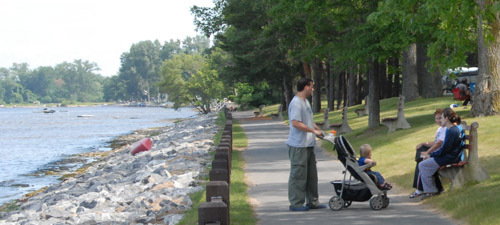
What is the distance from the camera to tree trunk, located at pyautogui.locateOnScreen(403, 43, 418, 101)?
126 feet

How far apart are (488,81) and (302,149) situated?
42.3ft

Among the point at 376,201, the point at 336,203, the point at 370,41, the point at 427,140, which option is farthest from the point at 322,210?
the point at 370,41

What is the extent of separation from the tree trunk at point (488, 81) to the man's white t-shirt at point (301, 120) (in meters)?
12.4

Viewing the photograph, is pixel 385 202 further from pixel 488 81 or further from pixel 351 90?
pixel 351 90

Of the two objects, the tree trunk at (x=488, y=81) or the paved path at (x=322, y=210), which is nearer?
the paved path at (x=322, y=210)

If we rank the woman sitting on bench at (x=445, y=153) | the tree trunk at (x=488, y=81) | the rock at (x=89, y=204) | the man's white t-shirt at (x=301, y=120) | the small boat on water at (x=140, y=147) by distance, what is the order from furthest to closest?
the small boat on water at (x=140, y=147), the tree trunk at (x=488, y=81), the rock at (x=89, y=204), the woman sitting on bench at (x=445, y=153), the man's white t-shirt at (x=301, y=120)

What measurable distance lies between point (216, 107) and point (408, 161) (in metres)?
94.6

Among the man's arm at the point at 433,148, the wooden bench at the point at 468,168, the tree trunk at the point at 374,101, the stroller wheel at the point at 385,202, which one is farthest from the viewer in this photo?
the tree trunk at the point at 374,101

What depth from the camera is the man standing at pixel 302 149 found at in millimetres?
10875

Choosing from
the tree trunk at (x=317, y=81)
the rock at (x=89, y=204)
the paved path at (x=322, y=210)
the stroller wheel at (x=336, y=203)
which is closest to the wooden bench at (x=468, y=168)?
the paved path at (x=322, y=210)

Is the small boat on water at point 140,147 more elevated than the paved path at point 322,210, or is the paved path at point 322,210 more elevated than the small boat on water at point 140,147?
the paved path at point 322,210

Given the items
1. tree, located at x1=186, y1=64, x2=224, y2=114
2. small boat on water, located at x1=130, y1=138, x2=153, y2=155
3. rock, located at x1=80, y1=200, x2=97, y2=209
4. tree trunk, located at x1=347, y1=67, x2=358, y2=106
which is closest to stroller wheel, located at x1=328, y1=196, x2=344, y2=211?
rock, located at x1=80, y1=200, x2=97, y2=209

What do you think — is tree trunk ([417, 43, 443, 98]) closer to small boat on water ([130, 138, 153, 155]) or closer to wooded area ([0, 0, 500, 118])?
wooded area ([0, 0, 500, 118])

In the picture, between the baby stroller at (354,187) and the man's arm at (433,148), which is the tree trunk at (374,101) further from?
the baby stroller at (354,187)
